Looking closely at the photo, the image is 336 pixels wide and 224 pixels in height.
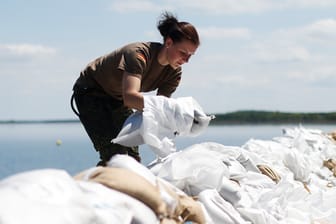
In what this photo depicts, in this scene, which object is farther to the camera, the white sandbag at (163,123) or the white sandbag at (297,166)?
the white sandbag at (297,166)

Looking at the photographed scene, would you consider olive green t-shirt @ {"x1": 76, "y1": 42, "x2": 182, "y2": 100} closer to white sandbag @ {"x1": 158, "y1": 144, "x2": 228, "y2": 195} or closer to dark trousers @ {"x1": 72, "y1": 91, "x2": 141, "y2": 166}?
dark trousers @ {"x1": 72, "y1": 91, "x2": 141, "y2": 166}

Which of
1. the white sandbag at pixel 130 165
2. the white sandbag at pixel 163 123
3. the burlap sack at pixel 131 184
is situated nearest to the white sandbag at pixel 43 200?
the burlap sack at pixel 131 184

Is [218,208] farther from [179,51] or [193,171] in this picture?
[179,51]

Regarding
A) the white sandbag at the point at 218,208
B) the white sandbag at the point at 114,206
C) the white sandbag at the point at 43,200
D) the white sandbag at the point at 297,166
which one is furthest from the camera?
the white sandbag at the point at 297,166

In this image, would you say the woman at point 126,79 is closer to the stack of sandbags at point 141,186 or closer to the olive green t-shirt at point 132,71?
the olive green t-shirt at point 132,71

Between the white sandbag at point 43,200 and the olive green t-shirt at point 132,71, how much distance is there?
108cm

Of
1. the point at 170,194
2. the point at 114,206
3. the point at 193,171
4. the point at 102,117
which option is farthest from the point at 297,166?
the point at 114,206

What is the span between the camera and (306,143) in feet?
19.0

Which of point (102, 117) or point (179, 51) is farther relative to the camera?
point (102, 117)

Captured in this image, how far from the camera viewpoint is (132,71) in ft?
8.57

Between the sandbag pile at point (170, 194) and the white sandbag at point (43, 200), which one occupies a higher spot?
the white sandbag at point (43, 200)

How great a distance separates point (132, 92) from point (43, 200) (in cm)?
110

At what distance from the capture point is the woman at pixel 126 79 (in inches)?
104

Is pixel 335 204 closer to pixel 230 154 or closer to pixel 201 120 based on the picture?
pixel 230 154
